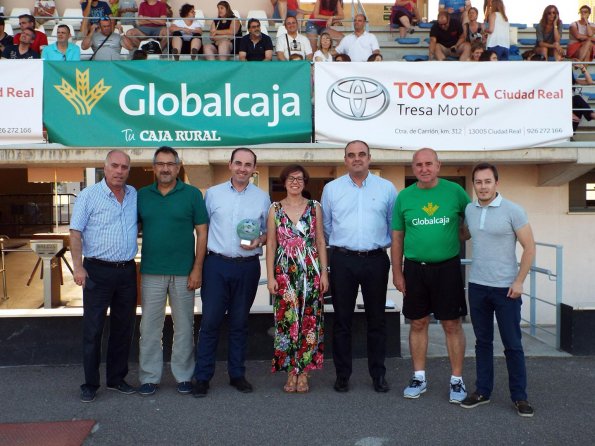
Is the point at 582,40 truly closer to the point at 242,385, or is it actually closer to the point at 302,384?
the point at 302,384

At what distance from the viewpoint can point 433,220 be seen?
479 centimetres

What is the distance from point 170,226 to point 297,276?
1.08 metres

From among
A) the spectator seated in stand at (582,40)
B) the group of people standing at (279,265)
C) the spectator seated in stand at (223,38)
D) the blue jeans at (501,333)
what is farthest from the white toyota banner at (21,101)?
the spectator seated in stand at (582,40)

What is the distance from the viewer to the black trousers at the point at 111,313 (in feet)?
16.2

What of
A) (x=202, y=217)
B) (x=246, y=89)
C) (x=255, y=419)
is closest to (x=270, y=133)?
(x=246, y=89)

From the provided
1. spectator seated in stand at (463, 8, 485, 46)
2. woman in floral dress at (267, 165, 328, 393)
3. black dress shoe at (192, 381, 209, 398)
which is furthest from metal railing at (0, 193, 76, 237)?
woman in floral dress at (267, 165, 328, 393)

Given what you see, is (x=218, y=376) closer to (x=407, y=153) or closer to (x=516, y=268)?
(x=516, y=268)

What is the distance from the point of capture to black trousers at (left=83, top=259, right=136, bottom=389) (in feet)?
16.2

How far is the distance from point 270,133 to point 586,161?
14.7 feet

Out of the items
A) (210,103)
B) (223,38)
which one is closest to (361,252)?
(210,103)

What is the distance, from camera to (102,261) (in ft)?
16.2

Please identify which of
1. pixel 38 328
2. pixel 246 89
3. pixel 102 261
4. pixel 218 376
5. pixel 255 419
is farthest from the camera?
pixel 246 89

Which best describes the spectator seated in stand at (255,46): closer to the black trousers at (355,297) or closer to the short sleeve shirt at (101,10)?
the short sleeve shirt at (101,10)

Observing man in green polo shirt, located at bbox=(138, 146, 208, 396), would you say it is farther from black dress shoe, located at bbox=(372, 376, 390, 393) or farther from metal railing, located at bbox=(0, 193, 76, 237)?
metal railing, located at bbox=(0, 193, 76, 237)
